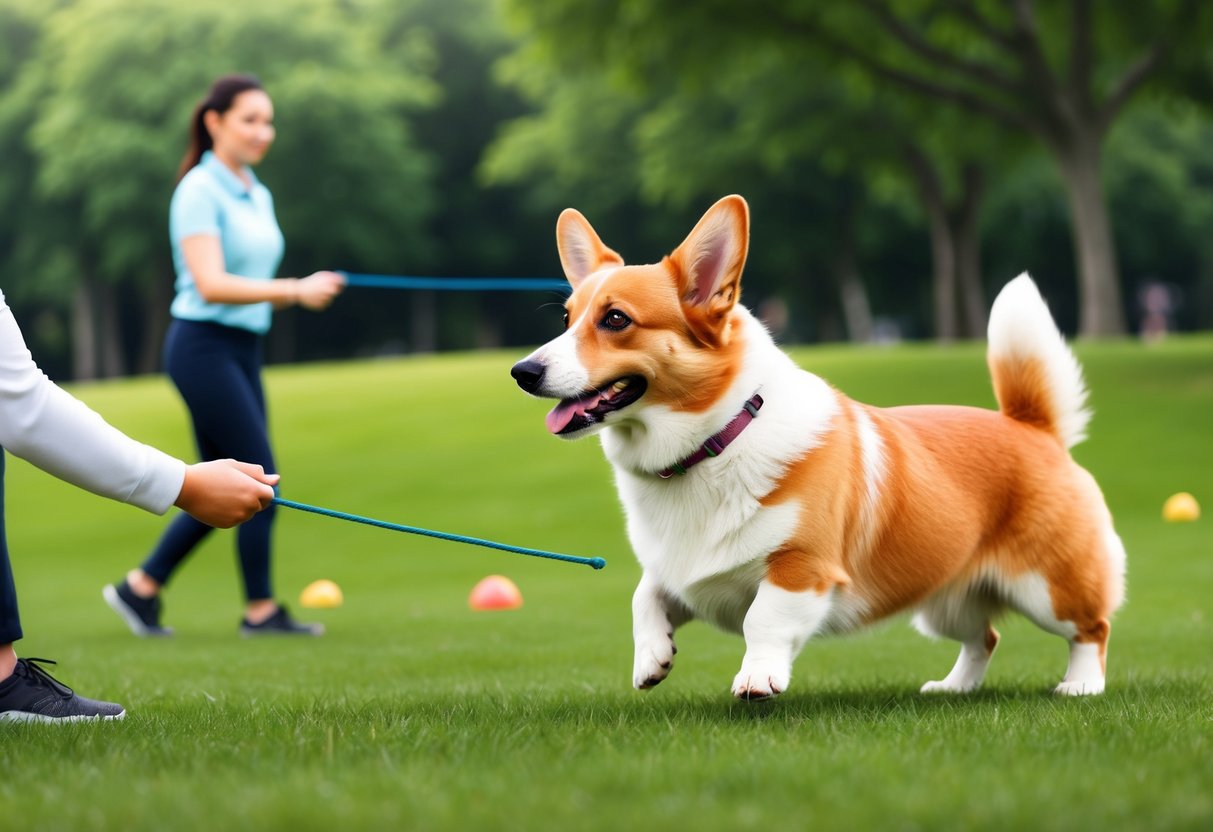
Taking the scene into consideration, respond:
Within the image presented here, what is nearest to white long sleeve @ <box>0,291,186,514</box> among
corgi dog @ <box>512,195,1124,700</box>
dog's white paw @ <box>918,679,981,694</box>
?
corgi dog @ <box>512,195,1124,700</box>

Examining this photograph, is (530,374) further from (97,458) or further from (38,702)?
(38,702)

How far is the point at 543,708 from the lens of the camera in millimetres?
4477

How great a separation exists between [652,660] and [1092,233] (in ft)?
68.7

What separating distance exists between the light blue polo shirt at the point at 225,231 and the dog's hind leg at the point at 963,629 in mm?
3460

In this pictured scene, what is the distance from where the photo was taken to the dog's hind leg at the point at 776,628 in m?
4.09

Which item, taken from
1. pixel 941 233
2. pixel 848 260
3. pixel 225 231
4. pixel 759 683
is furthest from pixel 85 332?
pixel 759 683

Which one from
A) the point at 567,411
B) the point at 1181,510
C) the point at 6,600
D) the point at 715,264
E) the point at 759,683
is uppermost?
the point at 715,264

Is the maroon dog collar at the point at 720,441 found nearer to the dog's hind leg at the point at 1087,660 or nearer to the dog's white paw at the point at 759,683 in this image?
the dog's white paw at the point at 759,683

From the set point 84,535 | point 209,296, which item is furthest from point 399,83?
point 209,296

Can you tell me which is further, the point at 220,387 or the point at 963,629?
the point at 220,387

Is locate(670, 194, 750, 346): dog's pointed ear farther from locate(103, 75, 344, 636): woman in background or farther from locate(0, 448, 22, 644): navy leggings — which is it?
locate(103, 75, 344, 636): woman in background

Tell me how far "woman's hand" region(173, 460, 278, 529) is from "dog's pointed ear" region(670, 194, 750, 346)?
136 centimetres

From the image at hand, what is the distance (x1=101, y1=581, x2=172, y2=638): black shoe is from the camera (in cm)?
774

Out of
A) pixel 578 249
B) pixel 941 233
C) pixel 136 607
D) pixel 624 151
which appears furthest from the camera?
pixel 624 151
